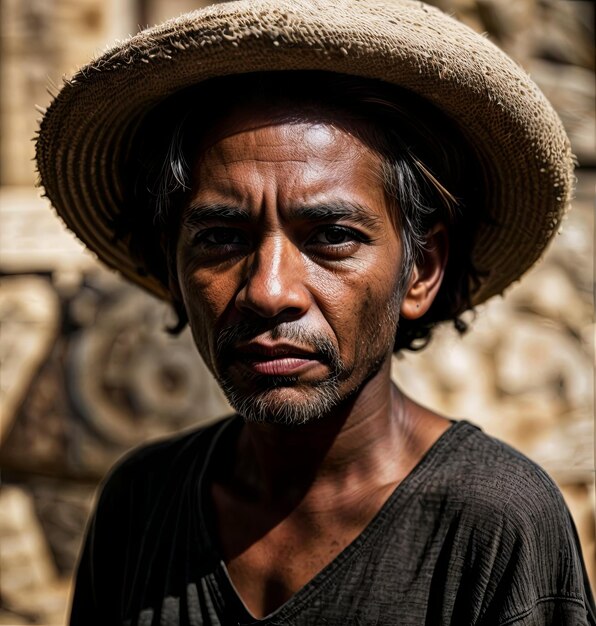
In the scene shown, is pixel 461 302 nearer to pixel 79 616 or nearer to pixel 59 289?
pixel 79 616

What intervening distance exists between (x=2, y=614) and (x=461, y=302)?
99.4 inches

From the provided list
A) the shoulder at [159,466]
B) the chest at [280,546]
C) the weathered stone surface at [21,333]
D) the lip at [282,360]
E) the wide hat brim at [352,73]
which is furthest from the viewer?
the weathered stone surface at [21,333]

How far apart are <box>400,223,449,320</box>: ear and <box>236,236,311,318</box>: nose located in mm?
280

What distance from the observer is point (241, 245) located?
1524 millimetres

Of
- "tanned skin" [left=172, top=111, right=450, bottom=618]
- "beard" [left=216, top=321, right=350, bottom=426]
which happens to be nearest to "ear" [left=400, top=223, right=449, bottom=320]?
"tanned skin" [left=172, top=111, right=450, bottom=618]

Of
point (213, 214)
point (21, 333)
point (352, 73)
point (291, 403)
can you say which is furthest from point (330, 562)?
point (21, 333)

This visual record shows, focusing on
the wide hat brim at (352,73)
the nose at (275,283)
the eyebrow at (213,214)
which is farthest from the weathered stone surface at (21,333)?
the nose at (275,283)

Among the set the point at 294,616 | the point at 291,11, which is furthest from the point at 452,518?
the point at 291,11

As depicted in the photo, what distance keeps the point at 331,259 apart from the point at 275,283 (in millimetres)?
114

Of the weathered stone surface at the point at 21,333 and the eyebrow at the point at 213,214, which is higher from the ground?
the eyebrow at the point at 213,214

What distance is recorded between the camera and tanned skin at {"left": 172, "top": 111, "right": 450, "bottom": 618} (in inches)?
57.8

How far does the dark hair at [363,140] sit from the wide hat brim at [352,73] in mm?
37

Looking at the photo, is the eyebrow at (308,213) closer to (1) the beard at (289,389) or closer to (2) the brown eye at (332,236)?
(2) the brown eye at (332,236)

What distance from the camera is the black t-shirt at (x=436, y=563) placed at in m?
1.44
